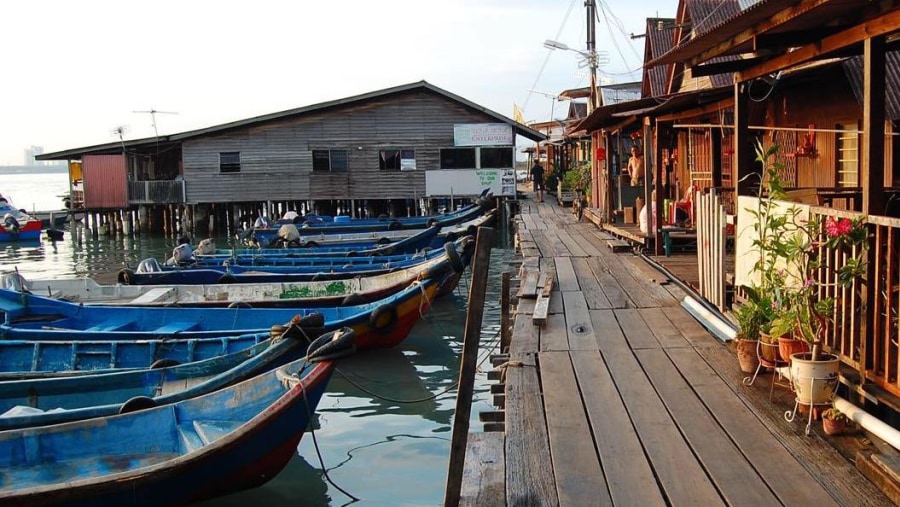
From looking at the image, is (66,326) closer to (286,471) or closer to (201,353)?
(201,353)

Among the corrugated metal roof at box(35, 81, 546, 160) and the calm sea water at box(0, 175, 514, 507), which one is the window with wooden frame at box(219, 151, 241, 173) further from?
the calm sea water at box(0, 175, 514, 507)

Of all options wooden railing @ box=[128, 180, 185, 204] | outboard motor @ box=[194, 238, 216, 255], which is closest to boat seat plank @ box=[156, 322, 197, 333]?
outboard motor @ box=[194, 238, 216, 255]

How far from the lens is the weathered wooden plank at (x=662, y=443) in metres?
3.35

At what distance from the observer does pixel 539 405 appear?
179 inches

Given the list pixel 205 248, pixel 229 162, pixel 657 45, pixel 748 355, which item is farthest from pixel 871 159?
pixel 229 162

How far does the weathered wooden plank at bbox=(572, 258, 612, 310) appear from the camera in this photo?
7.61 m

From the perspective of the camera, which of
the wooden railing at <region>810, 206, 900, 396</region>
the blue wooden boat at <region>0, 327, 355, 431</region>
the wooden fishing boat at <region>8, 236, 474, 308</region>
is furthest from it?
the wooden fishing boat at <region>8, 236, 474, 308</region>

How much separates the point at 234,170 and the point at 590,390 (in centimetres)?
2560

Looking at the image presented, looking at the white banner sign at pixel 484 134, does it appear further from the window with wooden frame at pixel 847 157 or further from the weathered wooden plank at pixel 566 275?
the window with wooden frame at pixel 847 157

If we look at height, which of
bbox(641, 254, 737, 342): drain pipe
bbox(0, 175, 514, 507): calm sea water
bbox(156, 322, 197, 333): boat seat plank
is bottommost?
bbox(0, 175, 514, 507): calm sea water

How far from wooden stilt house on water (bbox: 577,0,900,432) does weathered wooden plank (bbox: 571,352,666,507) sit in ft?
3.42

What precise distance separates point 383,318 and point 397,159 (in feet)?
60.4

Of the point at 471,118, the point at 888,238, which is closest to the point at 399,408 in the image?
the point at 888,238

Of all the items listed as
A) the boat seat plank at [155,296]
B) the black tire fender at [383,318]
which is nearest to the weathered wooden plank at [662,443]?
the black tire fender at [383,318]
